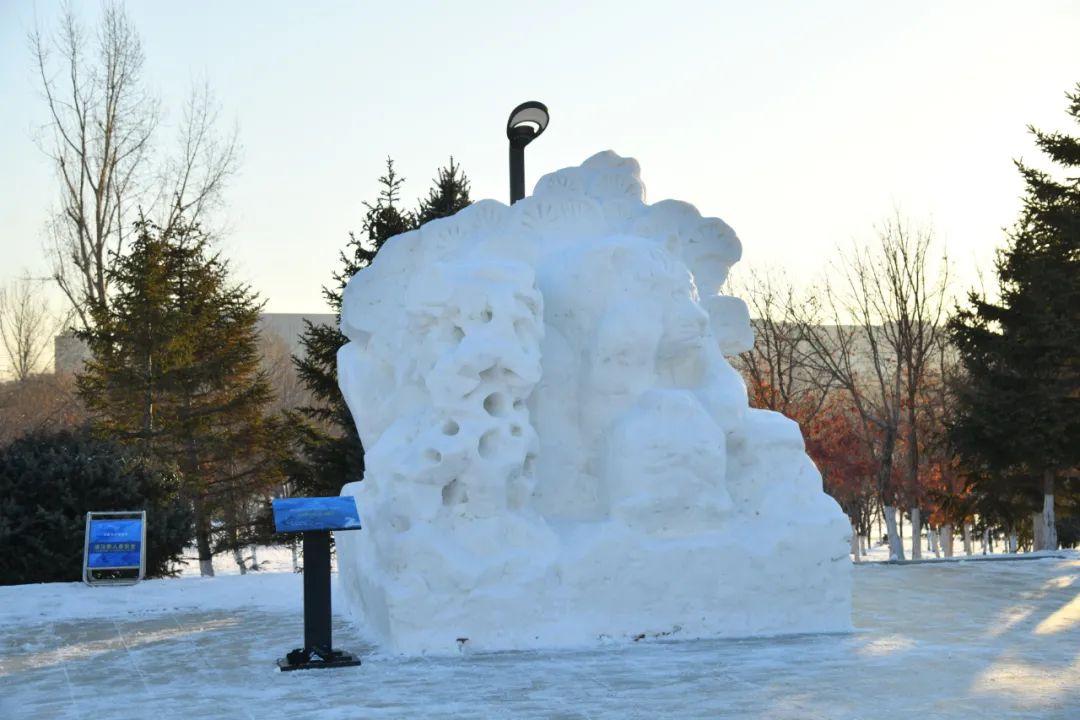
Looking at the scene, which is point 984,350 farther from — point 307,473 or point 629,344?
point 629,344

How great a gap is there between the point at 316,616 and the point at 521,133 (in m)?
5.22

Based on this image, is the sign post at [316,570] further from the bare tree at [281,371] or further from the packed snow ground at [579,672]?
the bare tree at [281,371]

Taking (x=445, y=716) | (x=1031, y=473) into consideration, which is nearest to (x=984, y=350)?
(x=1031, y=473)

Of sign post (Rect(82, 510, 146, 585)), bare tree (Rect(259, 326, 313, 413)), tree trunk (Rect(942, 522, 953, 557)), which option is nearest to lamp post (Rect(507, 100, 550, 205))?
sign post (Rect(82, 510, 146, 585))

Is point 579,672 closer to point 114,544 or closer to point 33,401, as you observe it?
point 114,544

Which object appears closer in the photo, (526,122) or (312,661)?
(312,661)

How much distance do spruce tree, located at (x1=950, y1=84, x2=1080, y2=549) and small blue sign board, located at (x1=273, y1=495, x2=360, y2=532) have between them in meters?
15.1

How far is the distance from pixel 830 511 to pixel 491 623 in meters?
2.73

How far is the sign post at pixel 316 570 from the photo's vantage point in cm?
735

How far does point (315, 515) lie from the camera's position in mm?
7402

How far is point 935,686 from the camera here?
21.2 feet

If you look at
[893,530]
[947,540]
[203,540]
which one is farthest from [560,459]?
[947,540]

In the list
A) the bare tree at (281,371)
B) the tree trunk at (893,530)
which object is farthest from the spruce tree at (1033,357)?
the bare tree at (281,371)

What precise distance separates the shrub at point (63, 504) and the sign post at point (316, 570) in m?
7.38
